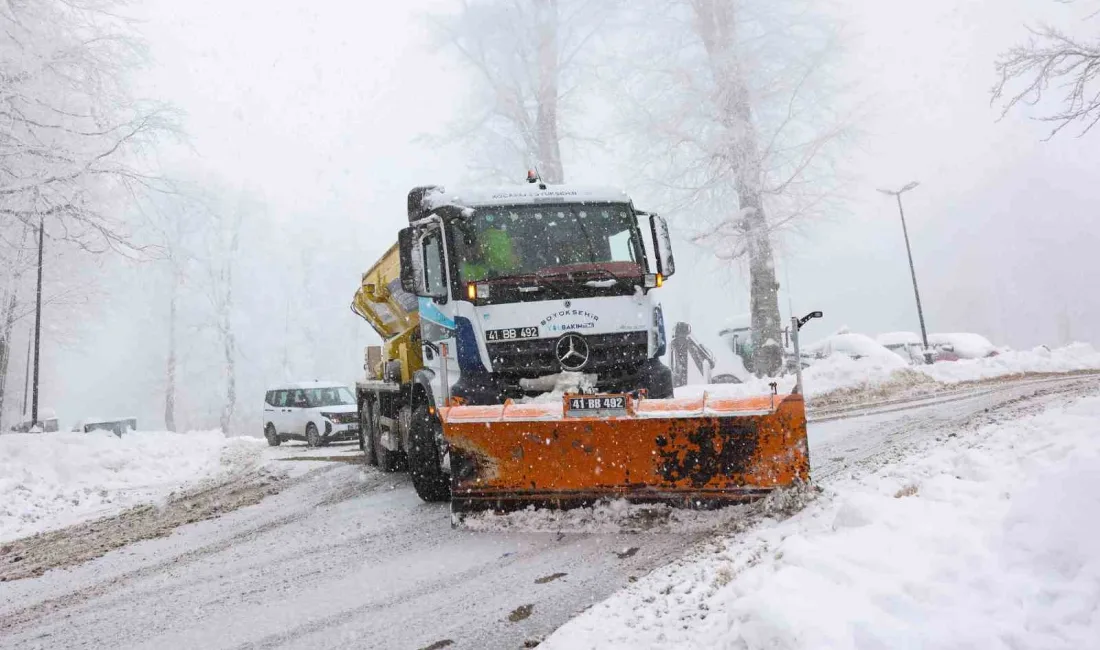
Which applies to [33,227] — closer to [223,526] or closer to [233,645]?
[223,526]

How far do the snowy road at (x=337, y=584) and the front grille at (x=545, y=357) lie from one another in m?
1.45

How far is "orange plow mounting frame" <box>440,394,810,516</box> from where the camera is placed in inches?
213

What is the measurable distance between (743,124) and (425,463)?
41.9 ft

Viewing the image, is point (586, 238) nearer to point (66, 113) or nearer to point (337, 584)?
point (337, 584)

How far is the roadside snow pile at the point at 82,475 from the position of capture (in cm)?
888

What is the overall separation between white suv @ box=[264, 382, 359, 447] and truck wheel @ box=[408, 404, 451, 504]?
11.3 m

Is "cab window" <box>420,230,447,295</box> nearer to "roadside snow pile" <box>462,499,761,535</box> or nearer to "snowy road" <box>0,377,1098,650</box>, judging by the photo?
"snowy road" <box>0,377,1098,650</box>

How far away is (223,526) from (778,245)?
560 inches

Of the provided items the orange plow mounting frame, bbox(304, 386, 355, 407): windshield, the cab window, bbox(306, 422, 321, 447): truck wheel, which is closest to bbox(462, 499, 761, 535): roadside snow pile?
the orange plow mounting frame

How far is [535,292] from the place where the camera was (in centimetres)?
671

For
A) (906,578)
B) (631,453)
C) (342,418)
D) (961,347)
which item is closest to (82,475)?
(342,418)

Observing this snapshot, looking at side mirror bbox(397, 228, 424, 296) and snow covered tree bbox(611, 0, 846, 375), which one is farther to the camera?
snow covered tree bbox(611, 0, 846, 375)

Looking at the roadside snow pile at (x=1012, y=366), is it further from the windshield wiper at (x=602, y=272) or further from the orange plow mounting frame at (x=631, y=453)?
the orange plow mounting frame at (x=631, y=453)

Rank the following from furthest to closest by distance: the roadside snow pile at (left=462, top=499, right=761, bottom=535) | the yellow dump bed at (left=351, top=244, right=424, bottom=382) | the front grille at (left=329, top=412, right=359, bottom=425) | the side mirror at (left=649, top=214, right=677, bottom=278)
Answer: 1. the front grille at (left=329, top=412, right=359, bottom=425)
2. the yellow dump bed at (left=351, top=244, right=424, bottom=382)
3. the side mirror at (left=649, top=214, right=677, bottom=278)
4. the roadside snow pile at (left=462, top=499, right=761, bottom=535)
